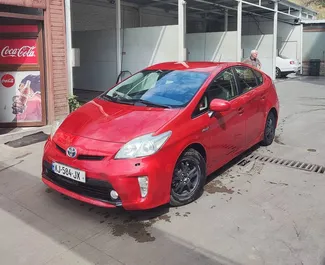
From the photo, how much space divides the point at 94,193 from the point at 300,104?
852 centimetres

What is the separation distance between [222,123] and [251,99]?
968 mm

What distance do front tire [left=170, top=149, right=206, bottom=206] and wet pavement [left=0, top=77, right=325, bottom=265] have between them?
3.7 inches

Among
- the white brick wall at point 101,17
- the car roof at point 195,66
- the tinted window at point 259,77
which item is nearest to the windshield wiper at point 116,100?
the car roof at point 195,66

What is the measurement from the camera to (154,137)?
134 inches

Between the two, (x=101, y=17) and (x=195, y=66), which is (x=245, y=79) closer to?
(x=195, y=66)

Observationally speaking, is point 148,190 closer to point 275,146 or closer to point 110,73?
point 275,146

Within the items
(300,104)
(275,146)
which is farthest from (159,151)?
(300,104)

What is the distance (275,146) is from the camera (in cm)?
598

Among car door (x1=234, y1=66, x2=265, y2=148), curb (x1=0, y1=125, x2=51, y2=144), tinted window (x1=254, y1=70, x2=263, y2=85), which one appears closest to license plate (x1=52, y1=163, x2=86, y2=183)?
car door (x1=234, y1=66, x2=265, y2=148)

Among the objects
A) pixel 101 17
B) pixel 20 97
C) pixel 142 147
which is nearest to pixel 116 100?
pixel 142 147

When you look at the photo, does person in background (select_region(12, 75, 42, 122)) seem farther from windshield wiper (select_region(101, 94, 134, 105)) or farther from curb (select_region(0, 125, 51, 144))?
windshield wiper (select_region(101, 94, 134, 105))

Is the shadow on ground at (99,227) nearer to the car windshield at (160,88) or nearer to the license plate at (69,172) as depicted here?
the license plate at (69,172)

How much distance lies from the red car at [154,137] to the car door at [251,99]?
0.02 meters

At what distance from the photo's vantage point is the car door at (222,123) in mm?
4008
